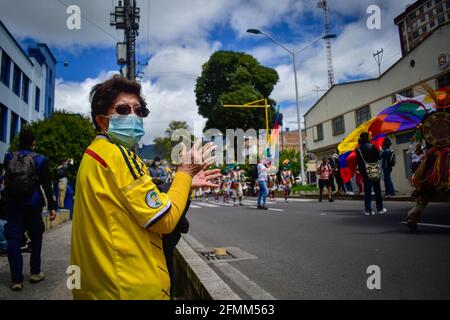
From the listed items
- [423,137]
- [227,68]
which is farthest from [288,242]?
[227,68]

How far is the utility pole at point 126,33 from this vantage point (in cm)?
1302

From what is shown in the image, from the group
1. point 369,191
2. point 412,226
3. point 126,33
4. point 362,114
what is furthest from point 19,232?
point 362,114

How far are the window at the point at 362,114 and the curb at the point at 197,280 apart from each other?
78.8 feet

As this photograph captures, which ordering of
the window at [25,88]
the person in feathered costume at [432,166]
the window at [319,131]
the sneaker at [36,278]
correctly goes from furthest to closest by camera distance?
the window at [319,131] → the window at [25,88] → the person in feathered costume at [432,166] → the sneaker at [36,278]

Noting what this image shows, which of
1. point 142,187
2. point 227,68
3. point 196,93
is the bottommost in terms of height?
point 142,187

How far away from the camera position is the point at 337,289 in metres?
3.07

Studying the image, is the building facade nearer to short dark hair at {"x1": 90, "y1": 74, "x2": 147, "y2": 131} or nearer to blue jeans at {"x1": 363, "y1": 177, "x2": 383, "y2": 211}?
blue jeans at {"x1": 363, "y1": 177, "x2": 383, "y2": 211}

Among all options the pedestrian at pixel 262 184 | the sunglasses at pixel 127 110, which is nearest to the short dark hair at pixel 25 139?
the sunglasses at pixel 127 110

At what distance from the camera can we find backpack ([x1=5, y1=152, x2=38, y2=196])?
12.8ft

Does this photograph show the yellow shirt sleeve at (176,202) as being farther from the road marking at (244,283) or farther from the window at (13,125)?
the window at (13,125)

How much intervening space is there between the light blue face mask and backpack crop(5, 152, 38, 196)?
278 centimetres

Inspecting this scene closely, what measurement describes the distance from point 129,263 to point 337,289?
230cm

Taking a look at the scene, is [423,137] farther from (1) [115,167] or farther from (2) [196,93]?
(2) [196,93]

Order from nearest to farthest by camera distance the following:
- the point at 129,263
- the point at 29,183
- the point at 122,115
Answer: the point at 129,263 → the point at 122,115 → the point at 29,183
